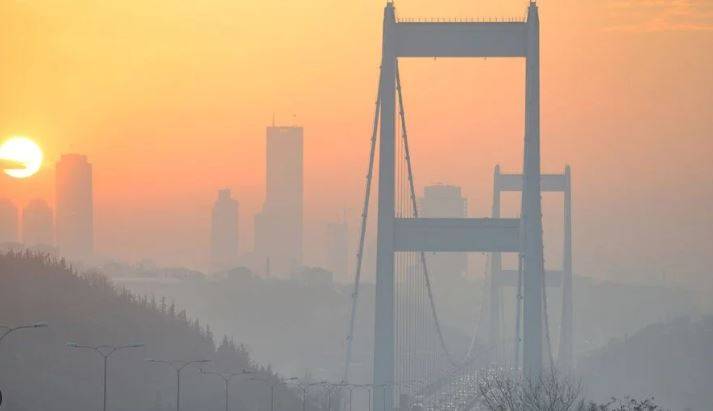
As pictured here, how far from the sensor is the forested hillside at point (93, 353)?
93.0 metres

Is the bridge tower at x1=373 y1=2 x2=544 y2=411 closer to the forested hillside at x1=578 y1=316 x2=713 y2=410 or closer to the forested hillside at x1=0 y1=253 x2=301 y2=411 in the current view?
the forested hillside at x1=0 y1=253 x2=301 y2=411

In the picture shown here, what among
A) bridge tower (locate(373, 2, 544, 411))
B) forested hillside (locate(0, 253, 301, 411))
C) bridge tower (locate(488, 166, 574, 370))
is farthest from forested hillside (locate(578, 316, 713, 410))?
bridge tower (locate(373, 2, 544, 411))

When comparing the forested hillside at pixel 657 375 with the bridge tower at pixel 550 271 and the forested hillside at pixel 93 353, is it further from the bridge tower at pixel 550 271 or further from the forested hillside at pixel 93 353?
the forested hillside at pixel 93 353

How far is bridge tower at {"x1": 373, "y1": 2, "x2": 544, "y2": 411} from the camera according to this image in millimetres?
83750

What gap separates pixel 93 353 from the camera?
103625 mm

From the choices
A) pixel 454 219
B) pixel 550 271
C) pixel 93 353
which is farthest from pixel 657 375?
pixel 454 219

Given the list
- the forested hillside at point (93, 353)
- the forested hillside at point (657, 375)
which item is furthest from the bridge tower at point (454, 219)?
the forested hillside at point (657, 375)

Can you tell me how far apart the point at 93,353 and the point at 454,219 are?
25166mm

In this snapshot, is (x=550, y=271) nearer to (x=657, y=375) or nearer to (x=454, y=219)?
(x=657, y=375)

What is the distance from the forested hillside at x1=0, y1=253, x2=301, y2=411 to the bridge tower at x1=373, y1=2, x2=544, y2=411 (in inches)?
484

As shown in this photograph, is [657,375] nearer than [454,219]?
No

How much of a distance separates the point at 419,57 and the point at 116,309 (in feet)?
136

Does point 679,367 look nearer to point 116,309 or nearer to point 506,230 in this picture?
point 116,309

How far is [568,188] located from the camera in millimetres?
145250
